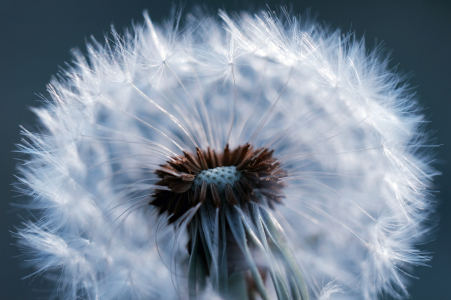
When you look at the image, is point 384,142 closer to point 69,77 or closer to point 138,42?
point 138,42

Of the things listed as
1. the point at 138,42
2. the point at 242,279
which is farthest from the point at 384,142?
the point at 138,42

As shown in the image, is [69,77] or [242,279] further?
[69,77]

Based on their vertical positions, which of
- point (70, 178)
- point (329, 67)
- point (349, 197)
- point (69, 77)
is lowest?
point (349, 197)

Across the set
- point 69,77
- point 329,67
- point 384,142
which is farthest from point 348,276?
point 69,77

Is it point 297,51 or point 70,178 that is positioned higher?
point 297,51

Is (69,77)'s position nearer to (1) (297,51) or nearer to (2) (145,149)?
(2) (145,149)

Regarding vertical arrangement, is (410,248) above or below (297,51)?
below
